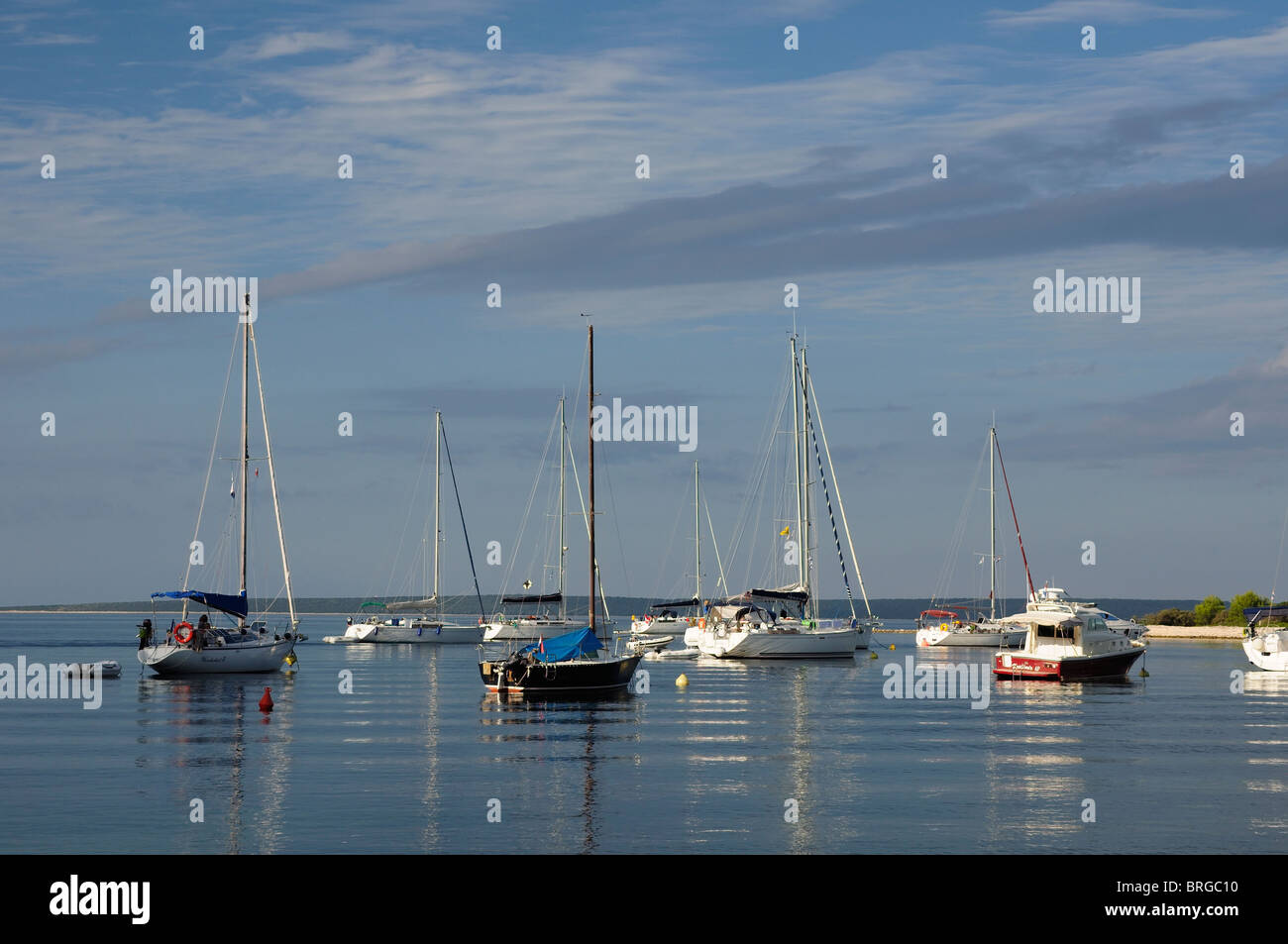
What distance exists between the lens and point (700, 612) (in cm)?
14150

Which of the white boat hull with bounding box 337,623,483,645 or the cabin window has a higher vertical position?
the cabin window

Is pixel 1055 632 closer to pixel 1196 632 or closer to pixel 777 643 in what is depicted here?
pixel 777 643

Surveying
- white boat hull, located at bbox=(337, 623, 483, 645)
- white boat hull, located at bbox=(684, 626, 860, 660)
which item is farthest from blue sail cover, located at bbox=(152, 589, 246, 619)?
white boat hull, located at bbox=(337, 623, 483, 645)

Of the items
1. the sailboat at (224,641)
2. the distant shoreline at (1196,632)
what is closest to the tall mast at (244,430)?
the sailboat at (224,641)

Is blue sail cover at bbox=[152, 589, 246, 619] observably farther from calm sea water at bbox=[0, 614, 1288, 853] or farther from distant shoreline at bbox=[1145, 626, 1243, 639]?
distant shoreline at bbox=[1145, 626, 1243, 639]

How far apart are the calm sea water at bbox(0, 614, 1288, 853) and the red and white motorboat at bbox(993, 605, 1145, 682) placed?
7.24m

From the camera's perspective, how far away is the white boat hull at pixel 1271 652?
302 ft

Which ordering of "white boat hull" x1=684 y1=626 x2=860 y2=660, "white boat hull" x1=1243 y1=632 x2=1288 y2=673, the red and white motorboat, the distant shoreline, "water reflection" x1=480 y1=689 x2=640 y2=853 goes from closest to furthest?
"water reflection" x1=480 y1=689 x2=640 y2=853
the red and white motorboat
"white boat hull" x1=1243 y1=632 x2=1288 y2=673
"white boat hull" x1=684 y1=626 x2=860 y2=660
the distant shoreline

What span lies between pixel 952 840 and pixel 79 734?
117ft

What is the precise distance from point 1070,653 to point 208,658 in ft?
161

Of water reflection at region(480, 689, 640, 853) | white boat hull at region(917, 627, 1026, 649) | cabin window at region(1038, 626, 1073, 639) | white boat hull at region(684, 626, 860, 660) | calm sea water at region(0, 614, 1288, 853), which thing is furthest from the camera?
white boat hull at region(917, 627, 1026, 649)

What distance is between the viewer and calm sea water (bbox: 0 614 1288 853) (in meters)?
30.2

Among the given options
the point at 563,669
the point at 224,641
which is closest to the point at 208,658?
the point at 224,641
